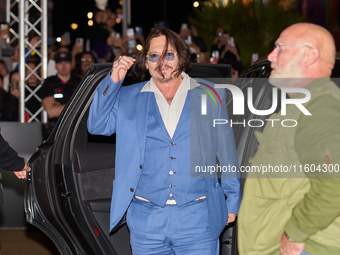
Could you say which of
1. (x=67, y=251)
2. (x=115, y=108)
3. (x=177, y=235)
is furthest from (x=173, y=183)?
(x=67, y=251)

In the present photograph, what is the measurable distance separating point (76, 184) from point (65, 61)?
13.0ft

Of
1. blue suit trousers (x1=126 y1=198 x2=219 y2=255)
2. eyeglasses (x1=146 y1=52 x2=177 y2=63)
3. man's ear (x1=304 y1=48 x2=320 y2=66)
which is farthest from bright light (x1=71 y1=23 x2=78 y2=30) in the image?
man's ear (x1=304 y1=48 x2=320 y2=66)

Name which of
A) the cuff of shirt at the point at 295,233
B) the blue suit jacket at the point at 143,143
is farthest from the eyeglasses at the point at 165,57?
the cuff of shirt at the point at 295,233

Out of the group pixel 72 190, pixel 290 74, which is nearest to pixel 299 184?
pixel 290 74

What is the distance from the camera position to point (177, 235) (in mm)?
2895

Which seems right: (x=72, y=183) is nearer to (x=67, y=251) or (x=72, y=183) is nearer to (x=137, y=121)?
(x=67, y=251)

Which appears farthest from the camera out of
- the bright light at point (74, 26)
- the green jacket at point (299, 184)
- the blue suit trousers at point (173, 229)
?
the bright light at point (74, 26)

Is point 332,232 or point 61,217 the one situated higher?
point 332,232

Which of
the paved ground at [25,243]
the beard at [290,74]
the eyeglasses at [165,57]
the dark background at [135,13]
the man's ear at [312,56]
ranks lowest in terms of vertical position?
the paved ground at [25,243]

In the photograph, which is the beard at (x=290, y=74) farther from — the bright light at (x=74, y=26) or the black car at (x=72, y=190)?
the bright light at (x=74, y=26)

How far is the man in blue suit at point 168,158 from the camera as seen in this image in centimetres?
290

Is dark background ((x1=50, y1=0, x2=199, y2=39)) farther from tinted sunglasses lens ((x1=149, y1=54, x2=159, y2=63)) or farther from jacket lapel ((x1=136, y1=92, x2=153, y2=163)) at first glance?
tinted sunglasses lens ((x1=149, y1=54, x2=159, y2=63))

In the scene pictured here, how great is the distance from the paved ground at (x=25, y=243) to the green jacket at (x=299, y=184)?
156 inches

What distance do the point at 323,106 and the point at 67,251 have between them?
213cm
